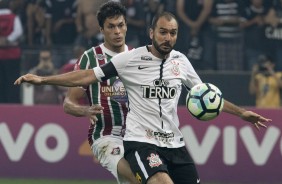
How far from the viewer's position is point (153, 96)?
10133 millimetres

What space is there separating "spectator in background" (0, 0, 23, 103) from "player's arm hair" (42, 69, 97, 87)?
7095 mm

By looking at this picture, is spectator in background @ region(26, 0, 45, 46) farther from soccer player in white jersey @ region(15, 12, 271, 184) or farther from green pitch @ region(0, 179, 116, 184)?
soccer player in white jersey @ region(15, 12, 271, 184)

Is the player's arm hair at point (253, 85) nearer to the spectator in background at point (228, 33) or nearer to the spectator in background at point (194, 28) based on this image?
the spectator in background at point (228, 33)

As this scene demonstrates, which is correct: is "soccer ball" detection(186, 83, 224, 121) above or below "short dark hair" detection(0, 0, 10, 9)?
below

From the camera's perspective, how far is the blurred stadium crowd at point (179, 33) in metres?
17.2

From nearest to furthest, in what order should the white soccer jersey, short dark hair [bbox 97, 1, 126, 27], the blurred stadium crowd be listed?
the white soccer jersey, short dark hair [bbox 97, 1, 126, 27], the blurred stadium crowd

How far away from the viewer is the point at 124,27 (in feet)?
36.2

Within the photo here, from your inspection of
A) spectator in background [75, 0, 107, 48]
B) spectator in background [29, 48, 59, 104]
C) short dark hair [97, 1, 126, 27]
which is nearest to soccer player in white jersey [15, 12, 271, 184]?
short dark hair [97, 1, 126, 27]

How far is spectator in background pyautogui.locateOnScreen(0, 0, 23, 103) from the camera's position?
674 inches

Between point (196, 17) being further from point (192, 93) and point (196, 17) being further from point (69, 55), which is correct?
point (192, 93)

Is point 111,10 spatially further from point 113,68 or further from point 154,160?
point 154,160

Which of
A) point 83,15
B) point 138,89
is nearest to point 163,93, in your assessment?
point 138,89

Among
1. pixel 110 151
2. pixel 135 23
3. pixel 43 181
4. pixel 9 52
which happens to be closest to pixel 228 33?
pixel 135 23

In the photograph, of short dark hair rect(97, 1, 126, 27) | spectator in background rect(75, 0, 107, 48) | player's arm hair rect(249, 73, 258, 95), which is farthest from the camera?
spectator in background rect(75, 0, 107, 48)
